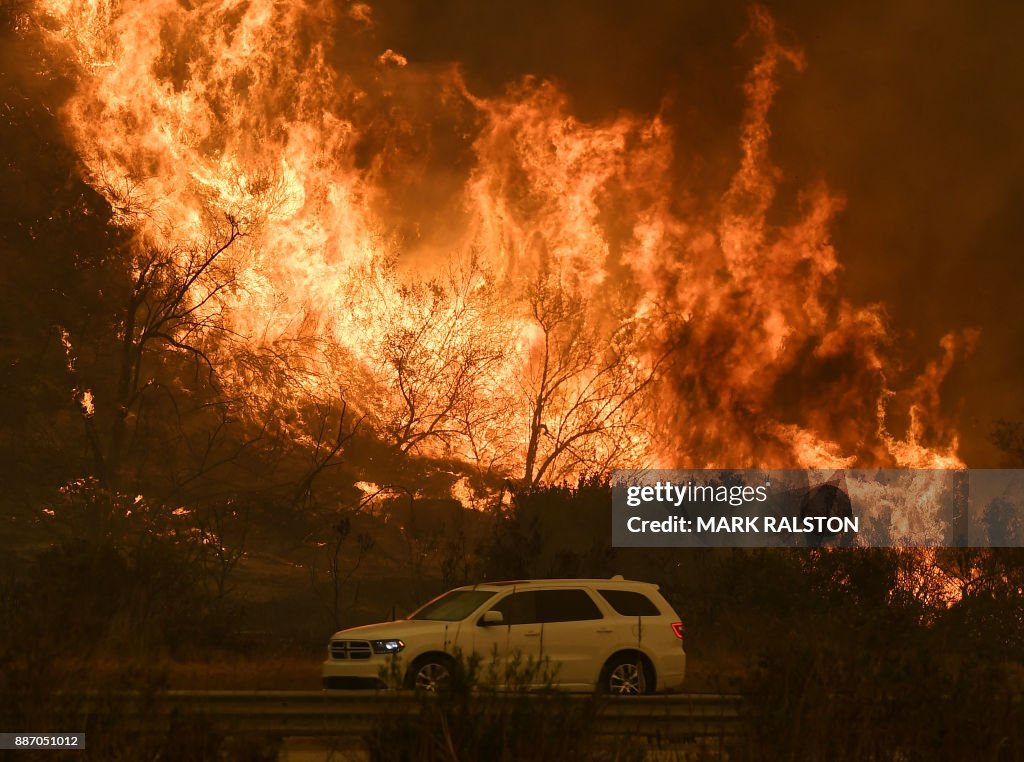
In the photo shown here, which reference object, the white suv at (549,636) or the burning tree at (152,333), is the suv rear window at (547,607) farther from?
the burning tree at (152,333)

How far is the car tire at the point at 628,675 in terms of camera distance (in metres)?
15.2

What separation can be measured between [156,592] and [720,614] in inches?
465

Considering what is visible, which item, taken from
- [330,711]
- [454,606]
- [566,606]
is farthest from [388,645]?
[330,711]

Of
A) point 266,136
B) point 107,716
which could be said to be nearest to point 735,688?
point 107,716

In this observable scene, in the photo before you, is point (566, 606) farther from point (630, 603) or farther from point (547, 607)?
point (630, 603)

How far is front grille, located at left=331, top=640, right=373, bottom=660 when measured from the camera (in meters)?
14.7

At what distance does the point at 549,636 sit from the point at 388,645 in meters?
2.06

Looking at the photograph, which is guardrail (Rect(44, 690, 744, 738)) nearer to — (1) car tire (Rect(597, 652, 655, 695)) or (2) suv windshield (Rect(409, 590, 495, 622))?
(1) car tire (Rect(597, 652, 655, 695))

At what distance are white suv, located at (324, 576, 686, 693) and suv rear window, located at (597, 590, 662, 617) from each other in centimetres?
1

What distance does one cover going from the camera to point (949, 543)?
119 ft

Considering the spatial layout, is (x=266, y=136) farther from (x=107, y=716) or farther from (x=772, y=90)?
(x=107, y=716)

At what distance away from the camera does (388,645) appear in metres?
14.5

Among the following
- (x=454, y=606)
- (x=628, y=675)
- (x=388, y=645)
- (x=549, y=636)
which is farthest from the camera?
(x=454, y=606)

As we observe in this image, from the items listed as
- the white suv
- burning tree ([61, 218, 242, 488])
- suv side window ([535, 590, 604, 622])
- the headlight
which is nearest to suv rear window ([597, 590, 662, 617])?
the white suv
